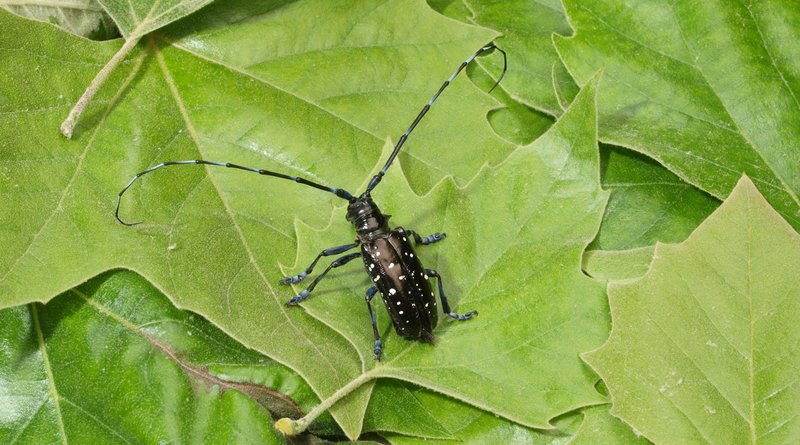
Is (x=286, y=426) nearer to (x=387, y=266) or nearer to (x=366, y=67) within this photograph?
(x=387, y=266)

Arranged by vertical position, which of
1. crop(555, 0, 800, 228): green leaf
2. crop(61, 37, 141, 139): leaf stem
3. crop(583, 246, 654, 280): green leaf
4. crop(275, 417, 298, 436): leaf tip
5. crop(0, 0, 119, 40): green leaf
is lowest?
crop(275, 417, 298, 436): leaf tip

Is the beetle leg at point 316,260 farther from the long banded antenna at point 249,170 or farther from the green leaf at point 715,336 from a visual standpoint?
the green leaf at point 715,336

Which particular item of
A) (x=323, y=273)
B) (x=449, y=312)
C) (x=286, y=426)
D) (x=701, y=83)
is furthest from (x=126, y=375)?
(x=701, y=83)

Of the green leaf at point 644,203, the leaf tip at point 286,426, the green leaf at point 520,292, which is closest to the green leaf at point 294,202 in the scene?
the green leaf at point 520,292

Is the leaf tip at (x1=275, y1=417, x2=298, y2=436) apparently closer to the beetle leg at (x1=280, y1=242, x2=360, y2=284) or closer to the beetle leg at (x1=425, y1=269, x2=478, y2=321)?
the beetle leg at (x1=280, y1=242, x2=360, y2=284)

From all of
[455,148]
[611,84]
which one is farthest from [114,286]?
[611,84]

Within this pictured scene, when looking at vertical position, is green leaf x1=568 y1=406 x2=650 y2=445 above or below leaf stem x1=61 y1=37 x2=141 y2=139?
below

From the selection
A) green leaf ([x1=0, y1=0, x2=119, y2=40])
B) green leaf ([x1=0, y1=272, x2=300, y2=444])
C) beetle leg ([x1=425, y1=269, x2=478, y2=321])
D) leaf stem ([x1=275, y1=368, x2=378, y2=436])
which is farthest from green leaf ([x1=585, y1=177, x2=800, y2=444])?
green leaf ([x1=0, y1=0, x2=119, y2=40])
